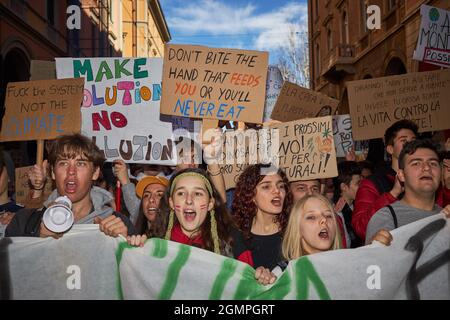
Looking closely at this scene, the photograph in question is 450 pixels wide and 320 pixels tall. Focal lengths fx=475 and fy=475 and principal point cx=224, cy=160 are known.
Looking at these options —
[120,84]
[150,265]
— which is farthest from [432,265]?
[120,84]

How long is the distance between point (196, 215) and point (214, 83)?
1.75 metres

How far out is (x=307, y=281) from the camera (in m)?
2.18

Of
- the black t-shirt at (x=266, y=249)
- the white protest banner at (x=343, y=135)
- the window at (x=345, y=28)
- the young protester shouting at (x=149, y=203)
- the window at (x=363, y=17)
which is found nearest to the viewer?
the black t-shirt at (x=266, y=249)

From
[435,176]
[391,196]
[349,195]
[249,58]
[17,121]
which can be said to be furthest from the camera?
[349,195]

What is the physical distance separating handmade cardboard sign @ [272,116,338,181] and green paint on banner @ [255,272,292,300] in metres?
1.60

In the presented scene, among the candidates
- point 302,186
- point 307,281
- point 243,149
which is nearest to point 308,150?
point 302,186

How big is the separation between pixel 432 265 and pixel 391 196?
2.30 ft

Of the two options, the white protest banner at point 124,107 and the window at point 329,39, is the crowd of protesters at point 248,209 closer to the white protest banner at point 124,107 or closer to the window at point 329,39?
the white protest banner at point 124,107

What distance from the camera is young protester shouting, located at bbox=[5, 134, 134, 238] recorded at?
2.45 m

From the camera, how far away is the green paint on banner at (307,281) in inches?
85.6

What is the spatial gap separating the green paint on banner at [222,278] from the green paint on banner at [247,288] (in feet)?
0.20

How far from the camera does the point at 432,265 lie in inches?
90.9

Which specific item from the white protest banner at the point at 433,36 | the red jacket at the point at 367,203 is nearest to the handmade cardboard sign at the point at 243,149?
the red jacket at the point at 367,203
